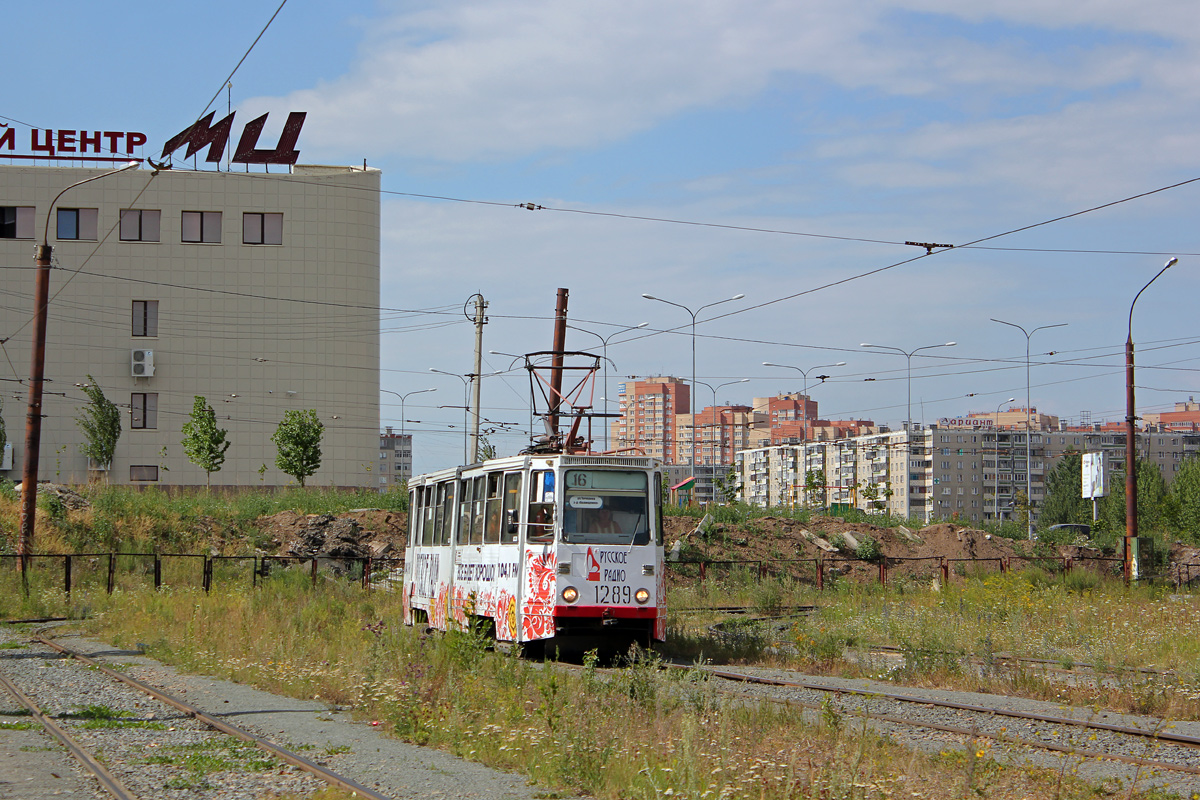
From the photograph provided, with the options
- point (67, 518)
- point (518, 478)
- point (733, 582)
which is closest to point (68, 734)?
point (518, 478)

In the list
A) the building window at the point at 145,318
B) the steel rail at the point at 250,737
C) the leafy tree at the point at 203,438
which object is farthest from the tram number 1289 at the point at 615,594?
the building window at the point at 145,318

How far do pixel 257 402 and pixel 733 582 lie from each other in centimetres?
4150

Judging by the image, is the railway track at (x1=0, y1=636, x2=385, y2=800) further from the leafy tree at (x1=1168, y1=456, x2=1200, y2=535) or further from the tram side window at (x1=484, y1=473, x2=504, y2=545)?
the leafy tree at (x1=1168, y1=456, x2=1200, y2=535)

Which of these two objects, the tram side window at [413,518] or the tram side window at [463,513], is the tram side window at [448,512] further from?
the tram side window at [413,518]

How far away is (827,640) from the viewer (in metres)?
17.6

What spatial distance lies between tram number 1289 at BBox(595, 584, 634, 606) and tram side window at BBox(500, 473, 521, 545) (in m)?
1.49

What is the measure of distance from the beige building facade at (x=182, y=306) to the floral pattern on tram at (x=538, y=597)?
5256 cm

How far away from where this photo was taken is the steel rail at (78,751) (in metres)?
8.20

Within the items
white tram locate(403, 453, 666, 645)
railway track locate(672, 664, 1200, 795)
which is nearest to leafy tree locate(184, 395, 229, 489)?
white tram locate(403, 453, 666, 645)

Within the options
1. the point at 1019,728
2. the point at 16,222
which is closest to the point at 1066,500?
the point at 16,222

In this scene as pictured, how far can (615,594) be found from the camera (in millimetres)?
16172

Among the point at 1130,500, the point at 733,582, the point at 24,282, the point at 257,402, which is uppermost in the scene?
the point at 24,282

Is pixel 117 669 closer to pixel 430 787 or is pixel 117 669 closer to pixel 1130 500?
pixel 430 787

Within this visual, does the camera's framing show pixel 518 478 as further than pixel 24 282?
No
